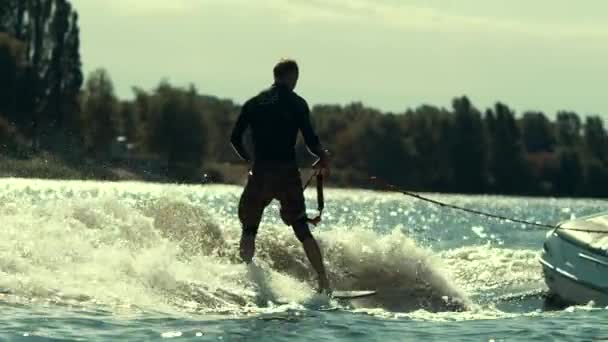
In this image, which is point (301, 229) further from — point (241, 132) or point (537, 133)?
point (537, 133)

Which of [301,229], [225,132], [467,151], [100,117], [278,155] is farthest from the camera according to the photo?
[467,151]

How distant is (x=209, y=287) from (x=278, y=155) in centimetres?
144

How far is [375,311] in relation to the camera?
11.3m

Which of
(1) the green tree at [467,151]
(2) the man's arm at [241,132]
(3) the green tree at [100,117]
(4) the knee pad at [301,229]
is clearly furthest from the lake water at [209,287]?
(1) the green tree at [467,151]

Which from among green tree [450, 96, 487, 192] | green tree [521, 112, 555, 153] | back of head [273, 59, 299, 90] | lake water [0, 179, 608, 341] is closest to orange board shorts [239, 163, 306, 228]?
lake water [0, 179, 608, 341]

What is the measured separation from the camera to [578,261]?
45.9 feet

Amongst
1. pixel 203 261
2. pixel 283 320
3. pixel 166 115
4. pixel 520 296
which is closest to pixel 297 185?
pixel 203 261

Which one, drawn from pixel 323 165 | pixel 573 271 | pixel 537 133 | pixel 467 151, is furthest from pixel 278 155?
pixel 537 133

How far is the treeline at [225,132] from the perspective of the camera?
8088 centimetres

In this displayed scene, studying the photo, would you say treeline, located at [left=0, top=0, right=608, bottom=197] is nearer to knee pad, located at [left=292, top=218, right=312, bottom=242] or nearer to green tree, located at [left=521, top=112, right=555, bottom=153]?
green tree, located at [left=521, top=112, right=555, bottom=153]

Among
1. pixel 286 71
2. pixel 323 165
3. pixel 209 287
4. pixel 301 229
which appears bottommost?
pixel 209 287

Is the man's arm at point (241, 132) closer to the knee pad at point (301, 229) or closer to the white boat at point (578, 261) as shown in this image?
the knee pad at point (301, 229)

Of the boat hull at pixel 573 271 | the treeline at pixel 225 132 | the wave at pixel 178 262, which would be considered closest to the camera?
the wave at pixel 178 262

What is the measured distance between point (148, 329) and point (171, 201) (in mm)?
4368
